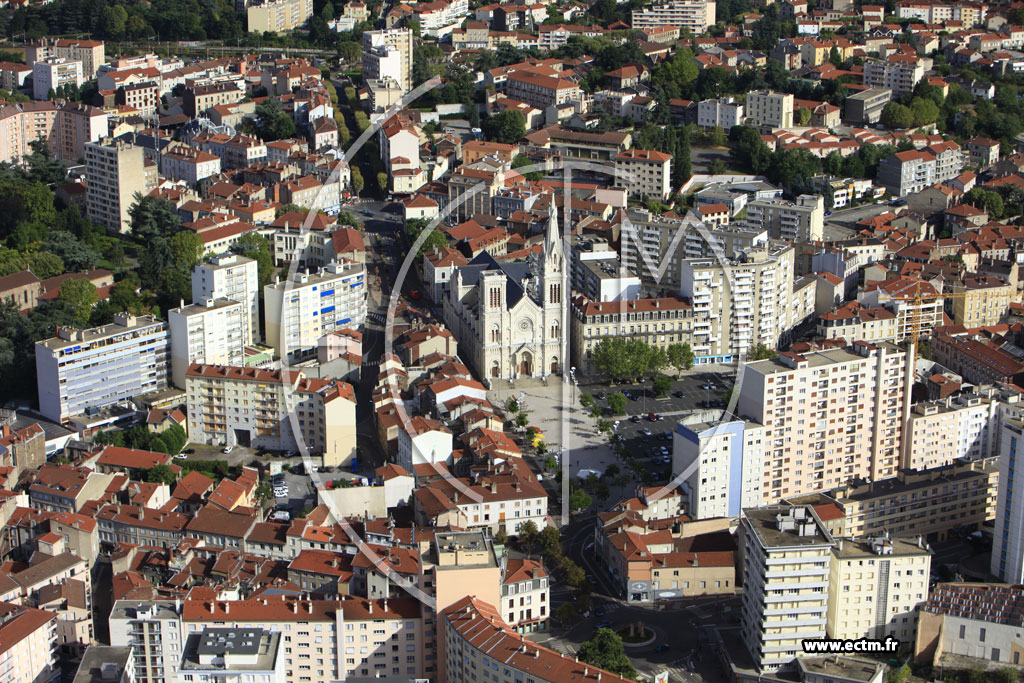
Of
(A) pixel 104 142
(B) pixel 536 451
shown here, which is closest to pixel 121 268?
(A) pixel 104 142

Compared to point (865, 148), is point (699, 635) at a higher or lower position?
lower

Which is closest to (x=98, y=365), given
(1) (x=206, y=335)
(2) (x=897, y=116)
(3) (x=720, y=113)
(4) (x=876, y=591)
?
(1) (x=206, y=335)

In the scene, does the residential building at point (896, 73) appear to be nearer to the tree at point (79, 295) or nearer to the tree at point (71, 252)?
the tree at point (71, 252)

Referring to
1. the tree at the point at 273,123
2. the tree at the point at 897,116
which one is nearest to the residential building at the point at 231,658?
the tree at the point at 273,123

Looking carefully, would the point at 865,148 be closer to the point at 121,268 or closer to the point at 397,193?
the point at 397,193

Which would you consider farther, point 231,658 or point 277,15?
point 277,15

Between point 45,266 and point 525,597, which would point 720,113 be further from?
point 525,597
